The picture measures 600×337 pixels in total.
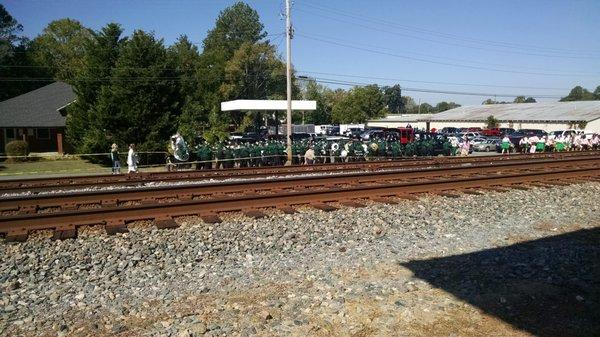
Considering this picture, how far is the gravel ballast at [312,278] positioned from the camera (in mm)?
4859

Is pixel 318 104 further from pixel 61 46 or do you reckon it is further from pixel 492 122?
pixel 61 46

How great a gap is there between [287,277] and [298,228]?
7.36 ft

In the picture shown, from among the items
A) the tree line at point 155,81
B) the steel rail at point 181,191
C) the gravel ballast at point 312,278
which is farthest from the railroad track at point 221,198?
the tree line at point 155,81

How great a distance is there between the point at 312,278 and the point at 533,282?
2726 mm

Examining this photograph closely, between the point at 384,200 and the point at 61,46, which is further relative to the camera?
the point at 61,46

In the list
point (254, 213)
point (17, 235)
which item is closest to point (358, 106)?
point (254, 213)

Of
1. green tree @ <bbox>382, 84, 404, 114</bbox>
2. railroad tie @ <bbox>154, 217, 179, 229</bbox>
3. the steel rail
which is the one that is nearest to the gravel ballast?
railroad tie @ <bbox>154, 217, 179, 229</bbox>

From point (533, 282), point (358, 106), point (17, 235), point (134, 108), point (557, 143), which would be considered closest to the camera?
point (533, 282)

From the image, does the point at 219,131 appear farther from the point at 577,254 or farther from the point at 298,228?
the point at 577,254

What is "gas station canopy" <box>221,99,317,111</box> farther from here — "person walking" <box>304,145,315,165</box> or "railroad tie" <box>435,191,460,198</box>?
"railroad tie" <box>435,191,460,198</box>

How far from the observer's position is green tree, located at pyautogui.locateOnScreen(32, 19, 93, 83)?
226ft

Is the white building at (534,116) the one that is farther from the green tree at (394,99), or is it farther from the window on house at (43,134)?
the green tree at (394,99)

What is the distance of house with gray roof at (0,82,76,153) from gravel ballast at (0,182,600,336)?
33960 mm

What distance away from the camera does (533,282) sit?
19.5 ft
